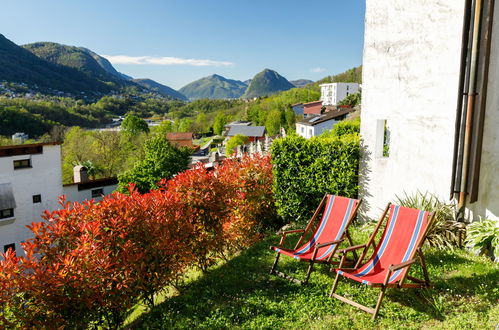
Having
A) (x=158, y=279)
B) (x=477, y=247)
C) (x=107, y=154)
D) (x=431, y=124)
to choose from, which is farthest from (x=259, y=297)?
(x=107, y=154)

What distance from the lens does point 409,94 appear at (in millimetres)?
6859

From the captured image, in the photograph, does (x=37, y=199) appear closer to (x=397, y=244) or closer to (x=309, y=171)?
(x=309, y=171)

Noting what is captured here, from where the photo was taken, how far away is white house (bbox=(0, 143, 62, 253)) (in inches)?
739

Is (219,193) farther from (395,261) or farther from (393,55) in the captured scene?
(393,55)

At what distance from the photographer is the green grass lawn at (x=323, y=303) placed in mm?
3969

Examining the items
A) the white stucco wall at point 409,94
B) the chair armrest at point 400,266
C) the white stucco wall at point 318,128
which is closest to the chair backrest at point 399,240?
the chair armrest at point 400,266

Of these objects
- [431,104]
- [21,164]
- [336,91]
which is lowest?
[21,164]

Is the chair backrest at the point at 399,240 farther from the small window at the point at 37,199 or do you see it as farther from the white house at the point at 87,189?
the white house at the point at 87,189

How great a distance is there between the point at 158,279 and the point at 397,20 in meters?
6.94

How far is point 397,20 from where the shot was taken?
275 inches

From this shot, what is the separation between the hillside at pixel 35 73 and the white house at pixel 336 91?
111096 mm

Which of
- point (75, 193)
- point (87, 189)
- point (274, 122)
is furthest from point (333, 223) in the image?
point (274, 122)

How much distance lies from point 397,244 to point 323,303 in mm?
1378

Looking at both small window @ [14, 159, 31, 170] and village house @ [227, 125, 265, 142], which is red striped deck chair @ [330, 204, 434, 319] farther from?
village house @ [227, 125, 265, 142]
